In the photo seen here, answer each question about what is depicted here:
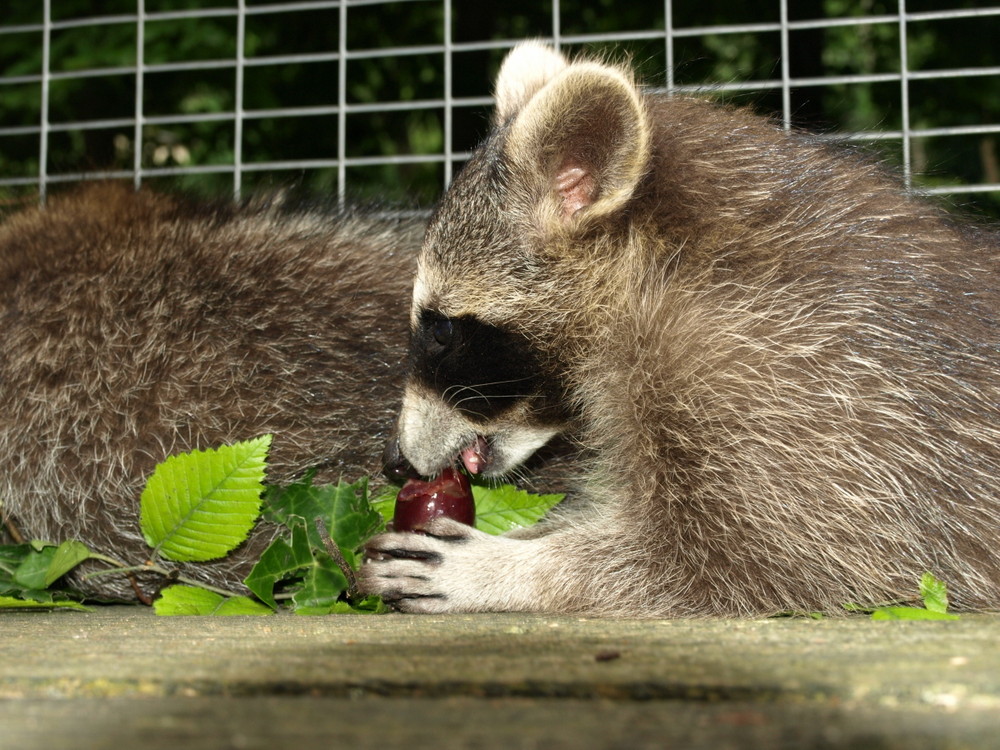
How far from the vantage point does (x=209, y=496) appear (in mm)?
3279

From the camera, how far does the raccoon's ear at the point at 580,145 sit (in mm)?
3168

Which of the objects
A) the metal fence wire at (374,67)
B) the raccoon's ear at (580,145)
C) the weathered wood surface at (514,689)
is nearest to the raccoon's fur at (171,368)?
the raccoon's ear at (580,145)

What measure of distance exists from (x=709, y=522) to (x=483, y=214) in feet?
4.11

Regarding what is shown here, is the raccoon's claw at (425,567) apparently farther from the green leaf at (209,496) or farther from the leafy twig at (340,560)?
the green leaf at (209,496)

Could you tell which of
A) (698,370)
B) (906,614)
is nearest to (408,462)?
(698,370)

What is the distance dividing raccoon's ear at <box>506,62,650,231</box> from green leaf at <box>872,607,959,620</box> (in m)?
1.45

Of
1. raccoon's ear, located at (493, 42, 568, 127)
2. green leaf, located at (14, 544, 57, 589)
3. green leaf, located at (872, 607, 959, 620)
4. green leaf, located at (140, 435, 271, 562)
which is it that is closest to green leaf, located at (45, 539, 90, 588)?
green leaf, located at (14, 544, 57, 589)

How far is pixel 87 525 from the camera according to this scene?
3826 mm

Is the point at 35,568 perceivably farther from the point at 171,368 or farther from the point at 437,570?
the point at 437,570

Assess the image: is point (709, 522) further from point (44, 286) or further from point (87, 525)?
point (44, 286)

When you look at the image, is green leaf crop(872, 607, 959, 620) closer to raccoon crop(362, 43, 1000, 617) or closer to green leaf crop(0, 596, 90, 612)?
raccoon crop(362, 43, 1000, 617)

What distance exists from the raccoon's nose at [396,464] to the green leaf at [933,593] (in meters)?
1.60

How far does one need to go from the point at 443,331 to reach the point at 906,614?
1665mm

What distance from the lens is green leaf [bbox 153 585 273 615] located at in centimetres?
306
